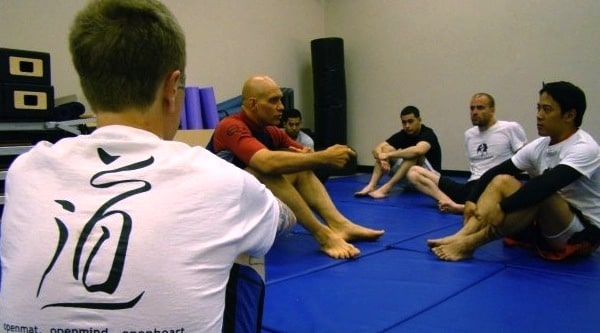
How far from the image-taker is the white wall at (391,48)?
593cm

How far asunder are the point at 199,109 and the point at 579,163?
4.47 metres

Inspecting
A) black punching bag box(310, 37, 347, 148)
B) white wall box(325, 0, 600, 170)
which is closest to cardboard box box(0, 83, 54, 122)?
black punching bag box(310, 37, 347, 148)

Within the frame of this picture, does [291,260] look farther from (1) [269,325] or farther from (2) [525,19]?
(2) [525,19]

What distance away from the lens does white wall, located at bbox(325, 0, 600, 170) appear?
613 cm

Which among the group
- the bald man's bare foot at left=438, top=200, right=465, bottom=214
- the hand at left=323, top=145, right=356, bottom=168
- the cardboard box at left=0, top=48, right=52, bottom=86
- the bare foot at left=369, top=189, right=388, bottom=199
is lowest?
the bare foot at left=369, top=189, right=388, bottom=199

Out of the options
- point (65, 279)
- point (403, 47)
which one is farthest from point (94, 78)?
point (403, 47)

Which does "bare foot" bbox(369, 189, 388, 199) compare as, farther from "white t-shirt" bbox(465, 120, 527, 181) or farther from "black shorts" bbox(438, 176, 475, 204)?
"white t-shirt" bbox(465, 120, 527, 181)

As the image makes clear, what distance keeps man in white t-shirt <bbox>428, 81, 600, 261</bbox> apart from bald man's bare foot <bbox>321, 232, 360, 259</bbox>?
48 centimetres

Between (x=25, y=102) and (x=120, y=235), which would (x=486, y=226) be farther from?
(x=25, y=102)

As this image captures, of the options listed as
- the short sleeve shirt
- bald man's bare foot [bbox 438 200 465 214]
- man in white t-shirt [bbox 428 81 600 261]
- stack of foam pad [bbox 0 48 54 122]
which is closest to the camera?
man in white t-shirt [bbox 428 81 600 261]

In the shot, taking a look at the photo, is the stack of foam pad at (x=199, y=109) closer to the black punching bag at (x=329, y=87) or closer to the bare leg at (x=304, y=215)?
the black punching bag at (x=329, y=87)

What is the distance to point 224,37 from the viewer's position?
7.13 meters

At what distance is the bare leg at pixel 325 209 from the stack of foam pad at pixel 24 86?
8.18ft

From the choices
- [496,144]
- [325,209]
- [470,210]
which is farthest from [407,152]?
[470,210]
